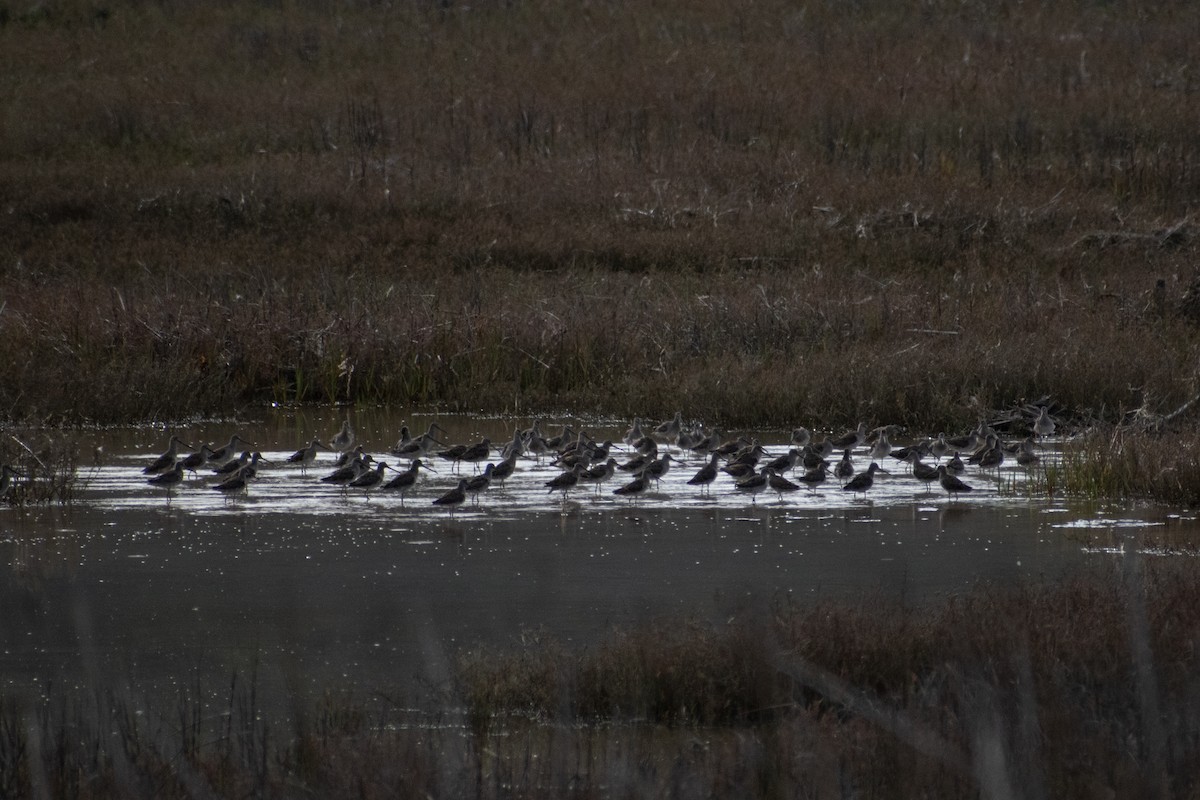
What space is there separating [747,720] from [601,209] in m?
19.3

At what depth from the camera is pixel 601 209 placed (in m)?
25.8

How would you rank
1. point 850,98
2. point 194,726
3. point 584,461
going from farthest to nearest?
point 850,98, point 584,461, point 194,726

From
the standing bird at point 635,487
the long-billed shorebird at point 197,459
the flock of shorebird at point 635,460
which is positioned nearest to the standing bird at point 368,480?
the flock of shorebird at point 635,460

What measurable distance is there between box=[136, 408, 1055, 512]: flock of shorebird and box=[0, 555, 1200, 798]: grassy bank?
4.03m

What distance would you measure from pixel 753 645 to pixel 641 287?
13.5 meters

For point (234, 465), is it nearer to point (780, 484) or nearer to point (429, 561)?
point (429, 561)

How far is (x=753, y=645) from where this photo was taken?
281 inches

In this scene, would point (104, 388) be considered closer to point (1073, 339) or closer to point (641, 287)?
point (641, 287)

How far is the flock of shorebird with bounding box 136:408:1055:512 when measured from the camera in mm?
12195

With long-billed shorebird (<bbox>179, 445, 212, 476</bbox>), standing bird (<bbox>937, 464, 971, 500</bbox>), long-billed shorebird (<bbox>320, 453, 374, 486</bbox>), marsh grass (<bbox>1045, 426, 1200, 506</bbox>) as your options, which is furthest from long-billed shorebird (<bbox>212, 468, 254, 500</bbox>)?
marsh grass (<bbox>1045, 426, 1200, 506</bbox>)

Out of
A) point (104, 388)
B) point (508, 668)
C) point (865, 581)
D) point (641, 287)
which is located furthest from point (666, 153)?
point (508, 668)

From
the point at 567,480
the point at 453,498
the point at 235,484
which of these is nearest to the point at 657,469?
the point at 567,480

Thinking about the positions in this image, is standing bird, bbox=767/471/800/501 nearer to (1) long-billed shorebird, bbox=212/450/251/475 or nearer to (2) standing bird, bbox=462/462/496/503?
(2) standing bird, bbox=462/462/496/503

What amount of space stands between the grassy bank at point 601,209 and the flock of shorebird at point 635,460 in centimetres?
148
